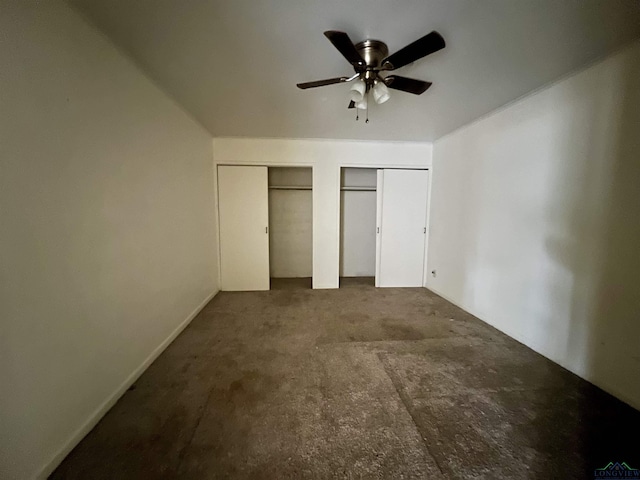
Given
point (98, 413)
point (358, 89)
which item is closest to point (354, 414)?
point (98, 413)

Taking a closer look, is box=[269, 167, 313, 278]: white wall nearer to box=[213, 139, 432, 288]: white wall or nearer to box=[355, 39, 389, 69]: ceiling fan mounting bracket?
box=[213, 139, 432, 288]: white wall

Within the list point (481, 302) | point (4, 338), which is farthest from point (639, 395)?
point (4, 338)

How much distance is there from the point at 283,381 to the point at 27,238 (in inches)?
65.6

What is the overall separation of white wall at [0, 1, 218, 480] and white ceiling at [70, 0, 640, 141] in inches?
13.5

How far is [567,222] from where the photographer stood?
202 cm

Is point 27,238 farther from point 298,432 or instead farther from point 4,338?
point 298,432

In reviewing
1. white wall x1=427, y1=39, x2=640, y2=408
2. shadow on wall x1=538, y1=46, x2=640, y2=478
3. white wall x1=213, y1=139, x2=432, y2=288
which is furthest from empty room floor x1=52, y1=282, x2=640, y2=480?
white wall x1=213, y1=139, x2=432, y2=288

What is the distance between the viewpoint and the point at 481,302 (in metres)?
2.95

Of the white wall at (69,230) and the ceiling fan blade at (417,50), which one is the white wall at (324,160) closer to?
the white wall at (69,230)

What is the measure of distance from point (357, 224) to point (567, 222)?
3.07 metres

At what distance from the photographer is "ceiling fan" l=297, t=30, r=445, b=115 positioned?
4.79 ft

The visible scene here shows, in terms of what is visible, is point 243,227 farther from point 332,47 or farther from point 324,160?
point 332,47

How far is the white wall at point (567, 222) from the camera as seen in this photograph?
166cm

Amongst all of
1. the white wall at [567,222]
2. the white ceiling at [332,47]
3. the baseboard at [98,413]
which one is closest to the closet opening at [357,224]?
the white wall at [567,222]
